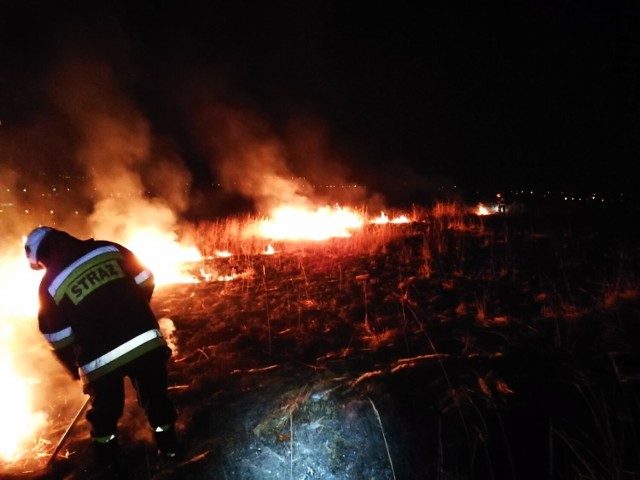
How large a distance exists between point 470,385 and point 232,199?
26489 mm

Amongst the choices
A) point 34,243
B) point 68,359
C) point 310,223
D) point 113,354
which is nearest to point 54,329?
point 68,359

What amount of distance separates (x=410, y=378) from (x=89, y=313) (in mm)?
2638

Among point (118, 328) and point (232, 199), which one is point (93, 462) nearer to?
point (118, 328)

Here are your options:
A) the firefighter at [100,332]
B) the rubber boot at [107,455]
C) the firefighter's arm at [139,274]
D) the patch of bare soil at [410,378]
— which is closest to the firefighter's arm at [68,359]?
the firefighter at [100,332]

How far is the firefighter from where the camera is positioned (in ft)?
8.91

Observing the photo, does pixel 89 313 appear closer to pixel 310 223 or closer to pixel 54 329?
pixel 54 329

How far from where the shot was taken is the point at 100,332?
271cm

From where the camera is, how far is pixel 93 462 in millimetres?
2967

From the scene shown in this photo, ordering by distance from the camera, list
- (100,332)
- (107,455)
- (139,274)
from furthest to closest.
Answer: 1. (139,274)
2. (107,455)
3. (100,332)

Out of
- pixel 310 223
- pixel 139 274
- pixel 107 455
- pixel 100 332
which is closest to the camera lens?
pixel 100 332

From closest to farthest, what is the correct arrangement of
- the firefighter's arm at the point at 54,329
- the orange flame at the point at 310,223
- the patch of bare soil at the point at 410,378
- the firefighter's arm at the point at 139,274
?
1. the patch of bare soil at the point at 410,378
2. the firefighter's arm at the point at 54,329
3. the firefighter's arm at the point at 139,274
4. the orange flame at the point at 310,223

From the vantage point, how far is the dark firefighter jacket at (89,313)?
2.71 metres

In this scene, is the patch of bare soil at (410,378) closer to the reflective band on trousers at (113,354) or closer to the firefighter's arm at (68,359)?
the firefighter's arm at (68,359)

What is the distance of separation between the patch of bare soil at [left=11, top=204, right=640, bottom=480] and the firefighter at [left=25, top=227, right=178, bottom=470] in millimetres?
387
